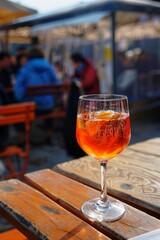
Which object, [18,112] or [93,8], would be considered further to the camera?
[93,8]

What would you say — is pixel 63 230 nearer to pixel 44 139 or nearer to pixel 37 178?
pixel 37 178

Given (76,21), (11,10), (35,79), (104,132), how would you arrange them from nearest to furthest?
1. (104,132)
2. (11,10)
3. (35,79)
4. (76,21)

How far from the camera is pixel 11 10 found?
191 inches

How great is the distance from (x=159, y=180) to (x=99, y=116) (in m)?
0.39

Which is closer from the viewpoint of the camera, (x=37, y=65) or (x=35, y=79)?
(x=37, y=65)

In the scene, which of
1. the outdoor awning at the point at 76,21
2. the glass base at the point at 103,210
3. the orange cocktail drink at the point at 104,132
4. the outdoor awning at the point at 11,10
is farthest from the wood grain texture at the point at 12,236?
the outdoor awning at the point at 76,21

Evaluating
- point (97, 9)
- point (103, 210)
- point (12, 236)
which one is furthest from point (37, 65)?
point (103, 210)

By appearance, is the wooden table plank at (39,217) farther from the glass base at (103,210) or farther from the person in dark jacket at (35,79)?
the person in dark jacket at (35,79)

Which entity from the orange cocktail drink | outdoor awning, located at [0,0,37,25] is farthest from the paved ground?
outdoor awning, located at [0,0,37,25]

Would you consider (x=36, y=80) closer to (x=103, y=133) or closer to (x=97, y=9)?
(x=97, y=9)

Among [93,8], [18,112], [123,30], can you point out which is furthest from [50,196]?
[123,30]

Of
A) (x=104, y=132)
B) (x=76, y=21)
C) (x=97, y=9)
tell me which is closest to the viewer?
(x=104, y=132)

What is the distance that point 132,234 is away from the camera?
2.81 ft

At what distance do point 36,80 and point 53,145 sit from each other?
41.1 inches
